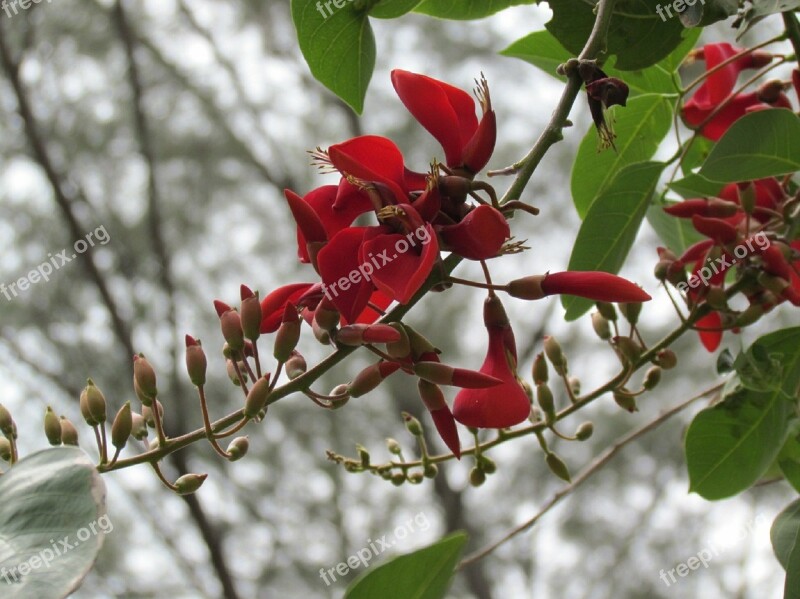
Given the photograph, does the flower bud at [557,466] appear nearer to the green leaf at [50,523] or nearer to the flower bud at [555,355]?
the flower bud at [555,355]

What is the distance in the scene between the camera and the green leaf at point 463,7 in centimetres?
72

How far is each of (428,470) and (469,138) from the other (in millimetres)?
279

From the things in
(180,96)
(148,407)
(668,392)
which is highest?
(180,96)

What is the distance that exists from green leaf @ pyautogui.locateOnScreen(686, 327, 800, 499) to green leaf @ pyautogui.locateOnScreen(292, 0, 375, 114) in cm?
37

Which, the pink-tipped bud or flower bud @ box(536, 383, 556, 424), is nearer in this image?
the pink-tipped bud

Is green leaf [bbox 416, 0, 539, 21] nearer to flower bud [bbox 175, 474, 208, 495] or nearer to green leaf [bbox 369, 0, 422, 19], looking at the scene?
green leaf [bbox 369, 0, 422, 19]

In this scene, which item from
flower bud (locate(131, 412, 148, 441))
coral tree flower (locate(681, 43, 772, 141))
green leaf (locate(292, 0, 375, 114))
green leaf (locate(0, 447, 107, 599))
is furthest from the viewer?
coral tree flower (locate(681, 43, 772, 141))

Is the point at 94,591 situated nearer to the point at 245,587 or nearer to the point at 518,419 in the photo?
the point at 245,587

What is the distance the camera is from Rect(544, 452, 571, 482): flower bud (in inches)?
24.6

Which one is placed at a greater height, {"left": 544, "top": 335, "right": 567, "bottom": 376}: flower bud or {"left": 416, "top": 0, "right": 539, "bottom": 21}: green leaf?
{"left": 416, "top": 0, "right": 539, "bottom": 21}: green leaf

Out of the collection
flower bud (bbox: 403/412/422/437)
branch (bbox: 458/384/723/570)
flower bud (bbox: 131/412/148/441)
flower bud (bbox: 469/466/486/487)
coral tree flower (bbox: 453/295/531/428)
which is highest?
flower bud (bbox: 131/412/148/441)

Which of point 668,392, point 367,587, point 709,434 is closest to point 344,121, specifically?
point 668,392

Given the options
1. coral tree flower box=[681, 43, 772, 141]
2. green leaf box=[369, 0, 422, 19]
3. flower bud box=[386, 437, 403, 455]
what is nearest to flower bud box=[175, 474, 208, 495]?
flower bud box=[386, 437, 403, 455]

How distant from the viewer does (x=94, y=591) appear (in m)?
3.37
